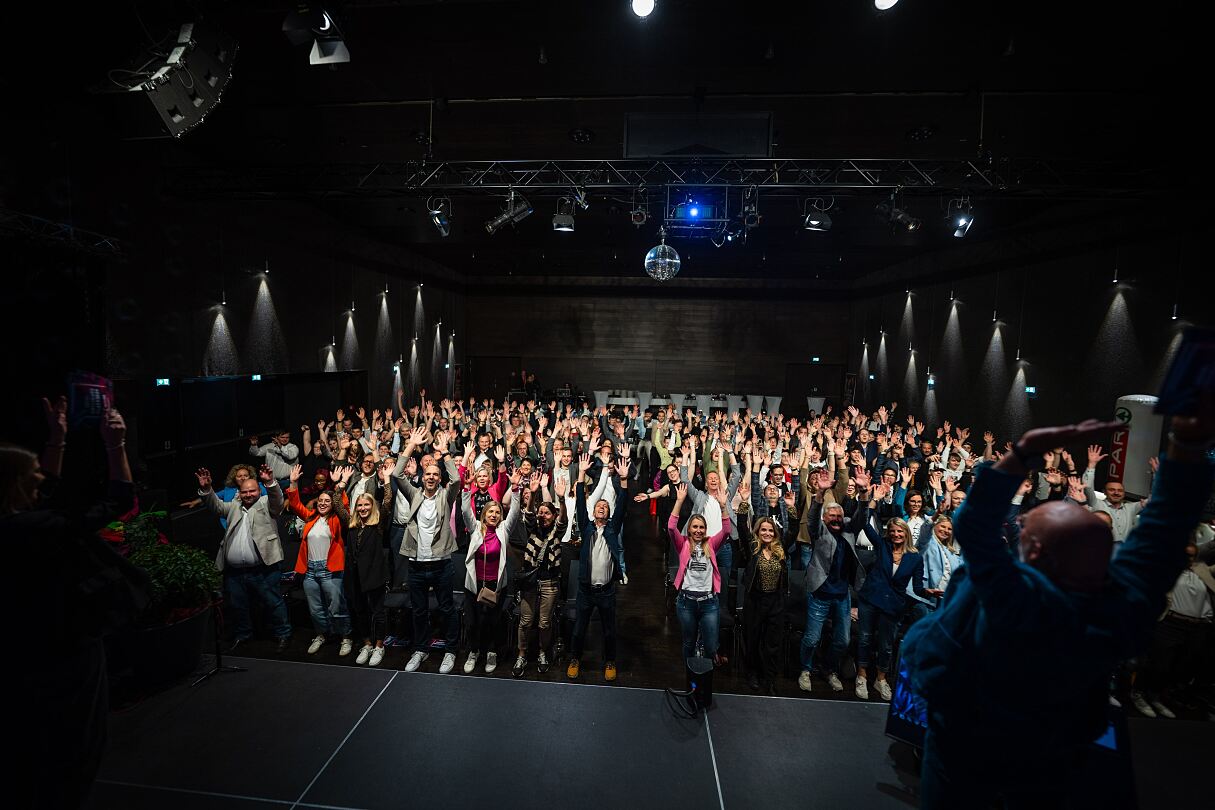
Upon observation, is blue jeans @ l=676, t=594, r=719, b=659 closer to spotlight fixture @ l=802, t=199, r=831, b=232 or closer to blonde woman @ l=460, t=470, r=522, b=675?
blonde woman @ l=460, t=470, r=522, b=675

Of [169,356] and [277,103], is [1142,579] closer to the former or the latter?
[277,103]

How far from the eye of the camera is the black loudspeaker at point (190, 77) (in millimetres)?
3543

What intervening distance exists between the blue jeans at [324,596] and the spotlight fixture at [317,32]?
3.69m

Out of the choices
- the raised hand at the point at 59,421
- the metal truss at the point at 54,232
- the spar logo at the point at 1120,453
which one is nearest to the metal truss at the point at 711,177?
the metal truss at the point at 54,232

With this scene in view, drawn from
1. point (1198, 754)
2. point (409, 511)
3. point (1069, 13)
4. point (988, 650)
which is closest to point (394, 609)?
point (409, 511)

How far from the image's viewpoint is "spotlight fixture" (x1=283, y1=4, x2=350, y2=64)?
3504 mm

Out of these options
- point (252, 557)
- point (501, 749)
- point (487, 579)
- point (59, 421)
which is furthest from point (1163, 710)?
point (252, 557)

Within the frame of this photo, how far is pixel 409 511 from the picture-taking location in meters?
4.37

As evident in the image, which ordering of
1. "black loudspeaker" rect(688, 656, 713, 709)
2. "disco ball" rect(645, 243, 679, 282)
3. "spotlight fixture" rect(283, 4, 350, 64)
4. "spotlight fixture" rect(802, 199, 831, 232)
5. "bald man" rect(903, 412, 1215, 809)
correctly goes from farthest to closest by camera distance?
"spotlight fixture" rect(802, 199, 831, 232), "disco ball" rect(645, 243, 679, 282), "spotlight fixture" rect(283, 4, 350, 64), "black loudspeaker" rect(688, 656, 713, 709), "bald man" rect(903, 412, 1215, 809)

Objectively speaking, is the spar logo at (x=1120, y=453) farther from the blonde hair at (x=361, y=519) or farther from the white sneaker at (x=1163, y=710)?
the blonde hair at (x=361, y=519)

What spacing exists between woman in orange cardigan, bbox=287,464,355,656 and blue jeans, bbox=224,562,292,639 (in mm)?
256

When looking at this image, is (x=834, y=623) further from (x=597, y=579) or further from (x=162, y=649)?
(x=162, y=649)

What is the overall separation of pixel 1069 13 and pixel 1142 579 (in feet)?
16.4

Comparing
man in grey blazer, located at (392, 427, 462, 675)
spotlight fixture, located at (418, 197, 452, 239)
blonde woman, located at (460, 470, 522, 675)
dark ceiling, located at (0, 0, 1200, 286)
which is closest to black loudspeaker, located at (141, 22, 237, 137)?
dark ceiling, located at (0, 0, 1200, 286)
